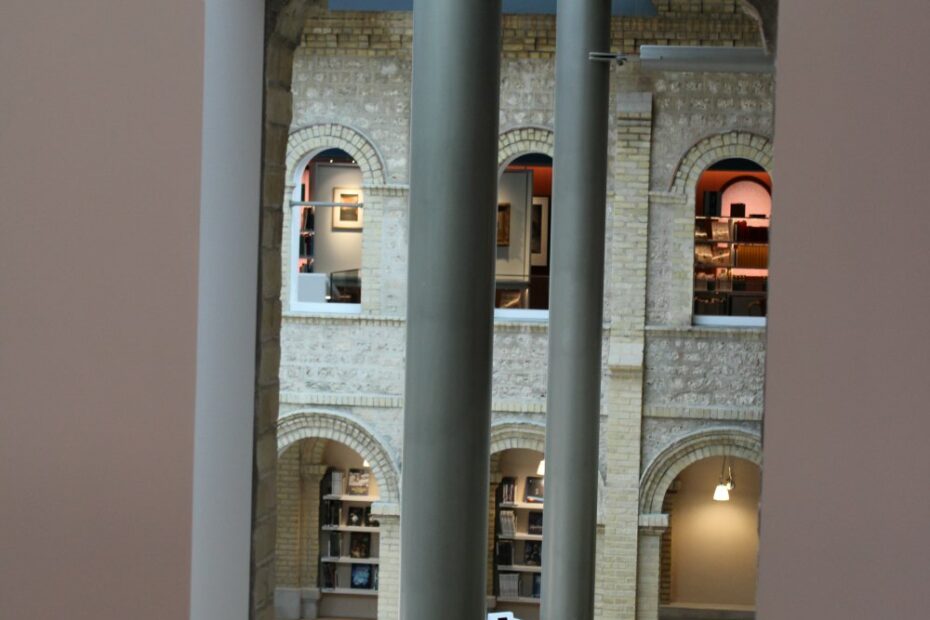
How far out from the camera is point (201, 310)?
262cm

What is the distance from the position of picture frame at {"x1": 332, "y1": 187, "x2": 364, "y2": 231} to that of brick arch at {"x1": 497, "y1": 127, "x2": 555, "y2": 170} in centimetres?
197

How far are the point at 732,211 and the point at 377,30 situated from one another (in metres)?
4.94

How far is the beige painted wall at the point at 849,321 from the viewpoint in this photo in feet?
6.72

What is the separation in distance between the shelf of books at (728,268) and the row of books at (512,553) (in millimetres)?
3511

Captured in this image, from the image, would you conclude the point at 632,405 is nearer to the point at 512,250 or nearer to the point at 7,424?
the point at 512,250

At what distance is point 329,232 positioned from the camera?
15.5 metres

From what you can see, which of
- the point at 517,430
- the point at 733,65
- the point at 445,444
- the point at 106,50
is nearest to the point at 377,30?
the point at 517,430

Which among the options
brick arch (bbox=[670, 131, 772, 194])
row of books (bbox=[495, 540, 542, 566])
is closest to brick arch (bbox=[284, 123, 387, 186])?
brick arch (bbox=[670, 131, 772, 194])

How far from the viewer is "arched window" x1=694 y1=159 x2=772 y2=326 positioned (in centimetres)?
1537

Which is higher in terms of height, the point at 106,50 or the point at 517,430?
the point at 106,50

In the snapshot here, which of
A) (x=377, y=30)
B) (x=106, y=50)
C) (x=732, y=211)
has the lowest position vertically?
(x=106, y=50)

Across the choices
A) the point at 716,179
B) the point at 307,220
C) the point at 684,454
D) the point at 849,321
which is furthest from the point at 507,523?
the point at 849,321

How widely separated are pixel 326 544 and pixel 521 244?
4.47 metres

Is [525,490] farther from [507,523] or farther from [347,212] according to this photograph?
[347,212]
